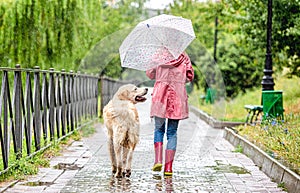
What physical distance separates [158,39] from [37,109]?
2415 millimetres

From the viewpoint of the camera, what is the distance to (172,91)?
8398mm

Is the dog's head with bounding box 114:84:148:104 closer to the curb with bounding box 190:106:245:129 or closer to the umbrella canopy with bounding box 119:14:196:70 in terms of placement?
the umbrella canopy with bounding box 119:14:196:70

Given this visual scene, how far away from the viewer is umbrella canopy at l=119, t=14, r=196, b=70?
852 centimetres

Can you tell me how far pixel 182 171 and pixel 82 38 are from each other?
1004 centimetres

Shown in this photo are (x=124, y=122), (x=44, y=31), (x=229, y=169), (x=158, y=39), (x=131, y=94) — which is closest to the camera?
(x=131, y=94)

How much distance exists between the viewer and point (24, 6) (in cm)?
1647

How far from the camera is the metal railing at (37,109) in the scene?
307 inches

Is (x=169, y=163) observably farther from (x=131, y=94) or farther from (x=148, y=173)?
(x=131, y=94)

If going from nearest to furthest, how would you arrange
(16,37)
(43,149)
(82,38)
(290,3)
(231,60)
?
1. (43,149)
2. (290,3)
3. (16,37)
4. (82,38)
5. (231,60)

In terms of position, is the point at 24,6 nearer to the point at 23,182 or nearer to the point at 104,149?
the point at 104,149

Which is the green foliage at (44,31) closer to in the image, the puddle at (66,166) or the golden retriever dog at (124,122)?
the puddle at (66,166)

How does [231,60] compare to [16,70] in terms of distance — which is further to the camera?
[231,60]

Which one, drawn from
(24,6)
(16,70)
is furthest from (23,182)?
(24,6)

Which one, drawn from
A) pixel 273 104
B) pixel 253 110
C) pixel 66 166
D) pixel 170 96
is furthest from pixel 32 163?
pixel 253 110
